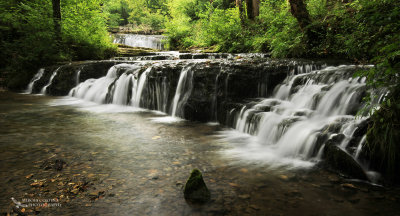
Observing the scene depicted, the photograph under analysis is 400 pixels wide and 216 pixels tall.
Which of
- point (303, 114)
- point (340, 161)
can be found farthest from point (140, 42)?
point (340, 161)

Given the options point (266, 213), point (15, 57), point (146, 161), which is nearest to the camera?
point (266, 213)

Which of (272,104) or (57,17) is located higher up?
(57,17)

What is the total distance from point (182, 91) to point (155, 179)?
15.9ft

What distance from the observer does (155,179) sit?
143 inches

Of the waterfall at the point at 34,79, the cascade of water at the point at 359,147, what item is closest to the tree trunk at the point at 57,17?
the waterfall at the point at 34,79

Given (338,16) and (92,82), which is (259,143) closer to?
(338,16)

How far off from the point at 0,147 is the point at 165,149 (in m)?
2.94

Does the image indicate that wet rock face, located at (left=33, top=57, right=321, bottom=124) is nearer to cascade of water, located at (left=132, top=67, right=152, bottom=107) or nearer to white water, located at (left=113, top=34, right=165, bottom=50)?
cascade of water, located at (left=132, top=67, right=152, bottom=107)

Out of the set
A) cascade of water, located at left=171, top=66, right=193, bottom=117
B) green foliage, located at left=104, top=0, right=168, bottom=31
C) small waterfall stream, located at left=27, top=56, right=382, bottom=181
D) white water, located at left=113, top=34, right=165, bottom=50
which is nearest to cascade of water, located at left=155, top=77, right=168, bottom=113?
small waterfall stream, located at left=27, top=56, right=382, bottom=181

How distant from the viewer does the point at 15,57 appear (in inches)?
540

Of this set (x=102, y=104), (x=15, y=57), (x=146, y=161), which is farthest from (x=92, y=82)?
(x=146, y=161)

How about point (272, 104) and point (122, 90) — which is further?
point (122, 90)

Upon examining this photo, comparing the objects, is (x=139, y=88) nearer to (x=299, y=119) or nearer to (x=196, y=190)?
(x=299, y=119)

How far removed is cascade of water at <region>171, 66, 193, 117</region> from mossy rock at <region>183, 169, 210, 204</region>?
4757mm
